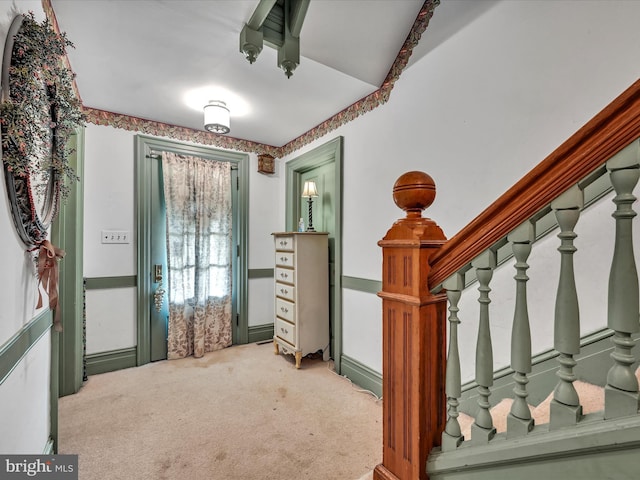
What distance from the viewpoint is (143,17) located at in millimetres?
1612

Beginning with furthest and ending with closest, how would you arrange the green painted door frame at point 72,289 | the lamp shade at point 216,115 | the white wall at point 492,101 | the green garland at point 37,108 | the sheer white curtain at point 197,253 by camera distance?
the sheer white curtain at point 197,253
the lamp shade at point 216,115
the green painted door frame at point 72,289
the white wall at point 492,101
the green garland at point 37,108

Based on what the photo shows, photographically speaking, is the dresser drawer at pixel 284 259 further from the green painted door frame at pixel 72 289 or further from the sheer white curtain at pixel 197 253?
the green painted door frame at pixel 72 289

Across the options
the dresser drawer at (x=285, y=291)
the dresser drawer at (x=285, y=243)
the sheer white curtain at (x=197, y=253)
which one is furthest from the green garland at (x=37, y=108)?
the dresser drawer at (x=285, y=291)

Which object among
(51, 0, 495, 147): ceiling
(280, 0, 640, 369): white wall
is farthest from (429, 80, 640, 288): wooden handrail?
(51, 0, 495, 147): ceiling

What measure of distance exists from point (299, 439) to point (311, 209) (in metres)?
2.05

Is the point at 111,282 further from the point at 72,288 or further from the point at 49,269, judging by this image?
the point at 49,269

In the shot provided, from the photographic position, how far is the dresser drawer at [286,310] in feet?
9.14

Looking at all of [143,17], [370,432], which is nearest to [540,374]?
[370,432]

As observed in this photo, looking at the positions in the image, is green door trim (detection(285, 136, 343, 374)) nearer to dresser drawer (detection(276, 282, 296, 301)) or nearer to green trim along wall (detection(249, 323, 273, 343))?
dresser drawer (detection(276, 282, 296, 301))

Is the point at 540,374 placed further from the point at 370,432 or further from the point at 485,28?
the point at 485,28

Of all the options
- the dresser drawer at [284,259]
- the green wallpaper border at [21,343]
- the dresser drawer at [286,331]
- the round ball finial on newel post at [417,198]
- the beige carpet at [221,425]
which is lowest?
the beige carpet at [221,425]

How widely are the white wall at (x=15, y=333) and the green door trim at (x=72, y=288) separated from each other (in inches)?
39.6

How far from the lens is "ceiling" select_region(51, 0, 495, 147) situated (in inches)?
62.6

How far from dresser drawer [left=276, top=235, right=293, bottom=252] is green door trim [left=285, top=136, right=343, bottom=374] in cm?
45
